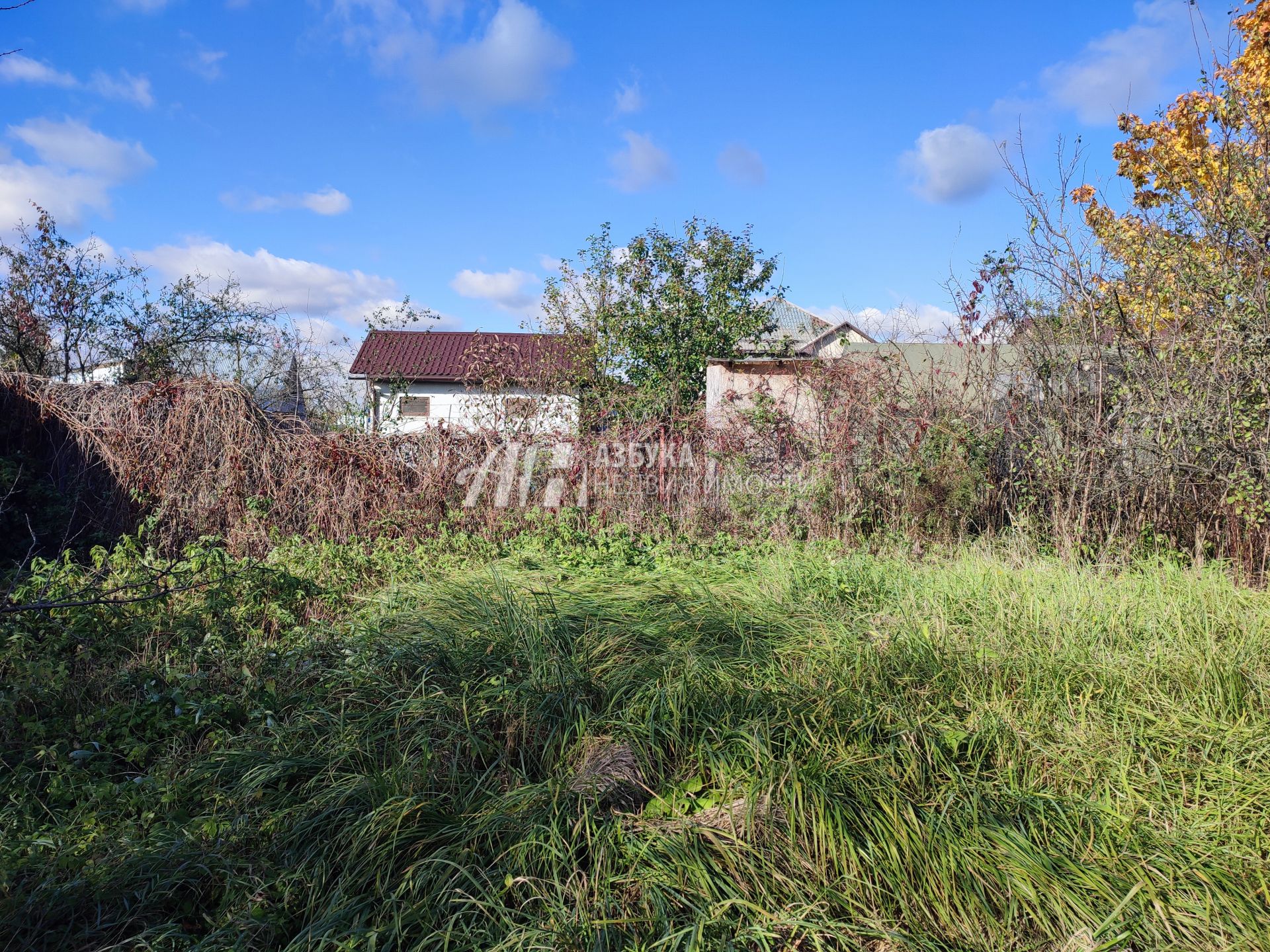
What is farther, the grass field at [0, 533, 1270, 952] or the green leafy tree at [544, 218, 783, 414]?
the green leafy tree at [544, 218, 783, 414]

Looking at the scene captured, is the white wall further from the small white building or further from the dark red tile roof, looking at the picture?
the dark red tile roof

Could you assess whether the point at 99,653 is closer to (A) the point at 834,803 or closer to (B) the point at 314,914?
(B) the point at 314,914

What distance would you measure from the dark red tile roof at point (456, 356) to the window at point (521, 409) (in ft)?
8.08

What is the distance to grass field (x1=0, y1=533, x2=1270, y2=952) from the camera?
7.58 feet

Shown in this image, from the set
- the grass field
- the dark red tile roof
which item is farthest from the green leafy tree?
the grass field

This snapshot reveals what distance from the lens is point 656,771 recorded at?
304 cm

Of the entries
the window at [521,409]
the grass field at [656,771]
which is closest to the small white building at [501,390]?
the window at [521,409]

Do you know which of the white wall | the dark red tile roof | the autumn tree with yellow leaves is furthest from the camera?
the dark red tile roof

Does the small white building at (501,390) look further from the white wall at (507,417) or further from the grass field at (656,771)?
the grass field at (656,771)

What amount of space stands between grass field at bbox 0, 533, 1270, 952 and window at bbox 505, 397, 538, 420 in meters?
3.88

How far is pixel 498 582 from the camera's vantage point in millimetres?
4730

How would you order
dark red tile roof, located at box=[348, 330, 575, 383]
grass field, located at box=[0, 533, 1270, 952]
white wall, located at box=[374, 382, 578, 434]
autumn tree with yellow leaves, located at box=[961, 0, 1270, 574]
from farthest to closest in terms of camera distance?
1. dark red tile roof, located at box=[348, 330, 575, 383]
2. white wall, located at box=[374, 382, 578, 434]
3. autumn tree with yellow leaves, located at box=[961, 0, 1270, 574]
4. grass field, located at box=[0, 533, 1270, 952]

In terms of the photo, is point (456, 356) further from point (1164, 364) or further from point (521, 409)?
point (1164, 364)

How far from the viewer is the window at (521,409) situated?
845cm
